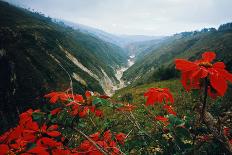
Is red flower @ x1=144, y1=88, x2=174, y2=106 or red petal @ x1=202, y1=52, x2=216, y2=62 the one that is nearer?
red petal @ x1=202, y1=52, x2=216, y2=62

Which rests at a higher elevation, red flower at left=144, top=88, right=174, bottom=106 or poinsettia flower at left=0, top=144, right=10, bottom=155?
red flower at left=144, top=88, right=174, bottom=106

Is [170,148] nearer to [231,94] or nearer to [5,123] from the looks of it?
[231,94]

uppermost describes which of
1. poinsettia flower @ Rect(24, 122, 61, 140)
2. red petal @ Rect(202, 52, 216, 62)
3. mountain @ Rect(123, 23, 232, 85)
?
red petal @ Rect(202, 52, 216, 62)

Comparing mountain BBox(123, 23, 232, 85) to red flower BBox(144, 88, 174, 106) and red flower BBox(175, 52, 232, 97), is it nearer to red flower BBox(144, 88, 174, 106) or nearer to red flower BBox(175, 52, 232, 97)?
red flower BBox(144, 88, 174, 106)

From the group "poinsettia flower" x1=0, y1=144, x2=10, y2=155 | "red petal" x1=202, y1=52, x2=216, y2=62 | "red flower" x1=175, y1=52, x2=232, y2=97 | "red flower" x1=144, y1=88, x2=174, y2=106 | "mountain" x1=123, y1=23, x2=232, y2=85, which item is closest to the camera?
"red flower" x1=175, y1=52, x2=232, y2=97

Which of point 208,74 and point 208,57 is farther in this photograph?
point 208,57

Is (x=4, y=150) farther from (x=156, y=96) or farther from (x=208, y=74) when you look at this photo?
(x=208, y=74)

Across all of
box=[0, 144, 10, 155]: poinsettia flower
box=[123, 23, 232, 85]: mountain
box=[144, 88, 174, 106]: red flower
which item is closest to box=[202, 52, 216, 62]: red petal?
box=[144, 88, 174, 106]: red flower

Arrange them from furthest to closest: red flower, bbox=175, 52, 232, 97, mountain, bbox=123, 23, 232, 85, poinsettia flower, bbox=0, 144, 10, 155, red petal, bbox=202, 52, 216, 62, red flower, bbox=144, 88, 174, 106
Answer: mountain, bbox=123, 23, 232, 85
red flower, bbox=144, 88, 174, 106
poinsettia flower, bbox=0, 144, 10, 155
red petal, bbox=202, 52, 216, 62
red flower, bbox=175, 52, 232, 97

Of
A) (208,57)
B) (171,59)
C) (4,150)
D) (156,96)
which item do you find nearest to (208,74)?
(208,57)

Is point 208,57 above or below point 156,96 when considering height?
above

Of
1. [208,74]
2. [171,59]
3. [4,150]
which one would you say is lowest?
[171,59]

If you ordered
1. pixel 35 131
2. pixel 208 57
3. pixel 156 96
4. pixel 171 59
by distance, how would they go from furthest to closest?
pixel 171 59
pixel 156 96
pixel 35 131
pixel 208 57

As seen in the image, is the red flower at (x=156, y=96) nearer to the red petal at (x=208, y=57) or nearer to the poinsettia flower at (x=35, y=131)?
the red petal at (x=208, y=57)
